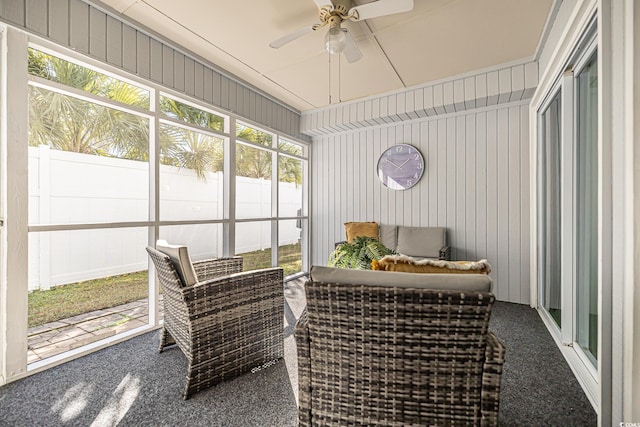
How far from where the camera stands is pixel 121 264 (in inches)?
107

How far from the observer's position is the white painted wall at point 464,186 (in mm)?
3482

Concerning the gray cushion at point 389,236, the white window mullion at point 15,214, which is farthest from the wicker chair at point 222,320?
the gray cushion at point 389,236

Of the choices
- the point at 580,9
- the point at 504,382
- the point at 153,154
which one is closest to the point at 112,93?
the point at 153,154

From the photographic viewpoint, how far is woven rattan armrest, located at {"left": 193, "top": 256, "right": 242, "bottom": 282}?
2.32 m

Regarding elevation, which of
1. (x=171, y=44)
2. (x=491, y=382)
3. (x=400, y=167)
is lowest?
(x=491, y=382)

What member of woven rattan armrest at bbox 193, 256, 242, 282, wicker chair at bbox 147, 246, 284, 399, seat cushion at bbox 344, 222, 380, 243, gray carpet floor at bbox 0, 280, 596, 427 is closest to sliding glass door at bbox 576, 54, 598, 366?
gray carpet floor at bbox 0, 280, 596, 427

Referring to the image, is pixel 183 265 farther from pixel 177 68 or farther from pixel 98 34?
pixel 177 68

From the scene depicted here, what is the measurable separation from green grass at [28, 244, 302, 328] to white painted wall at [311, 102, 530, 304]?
292 cm

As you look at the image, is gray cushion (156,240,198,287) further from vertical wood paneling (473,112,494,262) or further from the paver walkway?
vertical wood paneling (473,112,494,262)

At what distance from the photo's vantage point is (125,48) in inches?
96.5

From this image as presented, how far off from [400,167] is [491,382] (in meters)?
3.45

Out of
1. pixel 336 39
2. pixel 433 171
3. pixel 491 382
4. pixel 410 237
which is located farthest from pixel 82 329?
pixel 433 171

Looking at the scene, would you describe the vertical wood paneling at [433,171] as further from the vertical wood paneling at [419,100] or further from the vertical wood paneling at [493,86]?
the vertical wood paneling at [493,86]

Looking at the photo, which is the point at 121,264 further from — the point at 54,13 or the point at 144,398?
the point at 54,13
